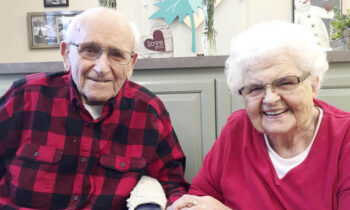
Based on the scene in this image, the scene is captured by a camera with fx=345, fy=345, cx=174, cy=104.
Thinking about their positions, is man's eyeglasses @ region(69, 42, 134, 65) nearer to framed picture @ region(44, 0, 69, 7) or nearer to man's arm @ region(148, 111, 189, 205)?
man's arm @ region(148, 111, 189, 205)

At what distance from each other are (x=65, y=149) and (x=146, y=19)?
4.35ft

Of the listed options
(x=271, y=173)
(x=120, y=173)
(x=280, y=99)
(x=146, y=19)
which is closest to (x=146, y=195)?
(x=120, y=173)

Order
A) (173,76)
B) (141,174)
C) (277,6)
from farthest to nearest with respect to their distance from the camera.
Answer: (277,6) → (173,76) → (141,174)

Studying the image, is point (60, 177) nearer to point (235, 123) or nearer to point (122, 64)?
point (122, 64)

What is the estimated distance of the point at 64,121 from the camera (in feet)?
4.13

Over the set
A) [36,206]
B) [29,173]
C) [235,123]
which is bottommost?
[36,206]

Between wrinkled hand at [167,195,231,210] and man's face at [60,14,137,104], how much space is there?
44cm

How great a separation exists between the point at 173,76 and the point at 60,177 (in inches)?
25.9

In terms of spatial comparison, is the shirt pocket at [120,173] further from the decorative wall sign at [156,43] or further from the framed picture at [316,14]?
the framed picture at [316,14]

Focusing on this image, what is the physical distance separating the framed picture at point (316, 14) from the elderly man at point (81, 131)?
1402 mm

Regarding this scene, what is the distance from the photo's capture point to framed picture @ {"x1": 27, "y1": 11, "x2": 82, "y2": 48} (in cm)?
234

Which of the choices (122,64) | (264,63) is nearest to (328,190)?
(264,63)

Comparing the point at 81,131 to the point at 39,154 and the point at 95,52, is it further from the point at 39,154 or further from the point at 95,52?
the point at 95,52

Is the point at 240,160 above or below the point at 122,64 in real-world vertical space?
below
